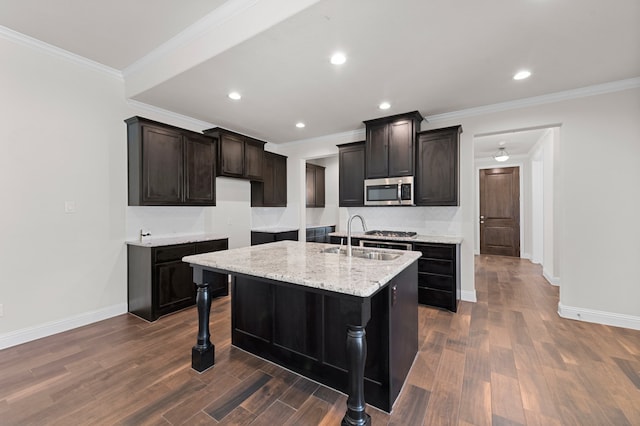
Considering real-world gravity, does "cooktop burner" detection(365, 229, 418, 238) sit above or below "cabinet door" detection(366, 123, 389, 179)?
below

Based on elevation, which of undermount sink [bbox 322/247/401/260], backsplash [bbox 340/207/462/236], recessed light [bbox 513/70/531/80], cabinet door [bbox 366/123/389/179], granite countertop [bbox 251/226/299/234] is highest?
recessed light [bbox 513/70/531/80]

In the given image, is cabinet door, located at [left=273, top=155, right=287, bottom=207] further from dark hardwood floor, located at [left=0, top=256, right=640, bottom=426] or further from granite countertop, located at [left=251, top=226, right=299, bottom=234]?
dark hardwood floor, located at [left=0, top=256, right=640, bottom=426]

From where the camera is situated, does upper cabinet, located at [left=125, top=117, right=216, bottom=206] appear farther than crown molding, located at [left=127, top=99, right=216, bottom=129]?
No

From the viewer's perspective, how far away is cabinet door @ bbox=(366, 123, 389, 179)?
160 inches

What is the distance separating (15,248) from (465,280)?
528 centimetres

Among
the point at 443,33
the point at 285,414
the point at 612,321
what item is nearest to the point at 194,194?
the point at 285,414

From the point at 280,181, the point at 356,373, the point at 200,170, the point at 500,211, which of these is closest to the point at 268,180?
the point at 280,181

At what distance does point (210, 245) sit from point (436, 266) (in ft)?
10.2

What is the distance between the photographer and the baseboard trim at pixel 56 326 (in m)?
2.56

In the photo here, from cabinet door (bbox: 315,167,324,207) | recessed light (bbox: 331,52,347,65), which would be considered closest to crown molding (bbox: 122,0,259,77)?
recessed light (bbox: 331,52,347,65)

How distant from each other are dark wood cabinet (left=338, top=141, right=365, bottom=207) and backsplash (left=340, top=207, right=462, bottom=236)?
15.6 inches

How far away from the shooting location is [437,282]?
3504 mm

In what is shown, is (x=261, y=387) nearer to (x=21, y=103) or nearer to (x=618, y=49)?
(x=21, y=103)

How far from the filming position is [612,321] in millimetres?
2992
